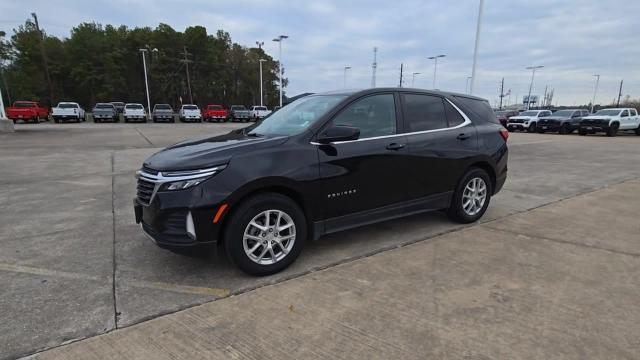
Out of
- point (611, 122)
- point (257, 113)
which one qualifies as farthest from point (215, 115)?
point (611, 122)

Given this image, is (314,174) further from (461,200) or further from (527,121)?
(527,121)

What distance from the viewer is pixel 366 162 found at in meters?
4.02

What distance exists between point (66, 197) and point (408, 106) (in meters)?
5.75

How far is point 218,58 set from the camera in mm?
72562

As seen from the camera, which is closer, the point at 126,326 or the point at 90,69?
the point at 126,326

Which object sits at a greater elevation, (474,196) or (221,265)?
(474,196)

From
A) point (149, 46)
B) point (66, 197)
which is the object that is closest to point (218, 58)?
point (149, 46)

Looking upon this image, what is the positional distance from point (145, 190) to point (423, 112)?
3125 millimetres

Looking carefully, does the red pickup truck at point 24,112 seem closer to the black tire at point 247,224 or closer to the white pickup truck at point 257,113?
→ the white pickup truck at point 257,113

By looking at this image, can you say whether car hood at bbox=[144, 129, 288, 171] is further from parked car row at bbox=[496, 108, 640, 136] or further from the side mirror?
parked car row at bbox=[496, 108, 640, 136]

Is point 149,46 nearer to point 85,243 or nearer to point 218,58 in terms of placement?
point 218,58

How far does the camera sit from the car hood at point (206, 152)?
130 inches

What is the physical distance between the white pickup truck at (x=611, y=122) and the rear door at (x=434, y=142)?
25184 millimetres

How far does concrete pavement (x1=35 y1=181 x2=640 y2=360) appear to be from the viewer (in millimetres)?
2533
